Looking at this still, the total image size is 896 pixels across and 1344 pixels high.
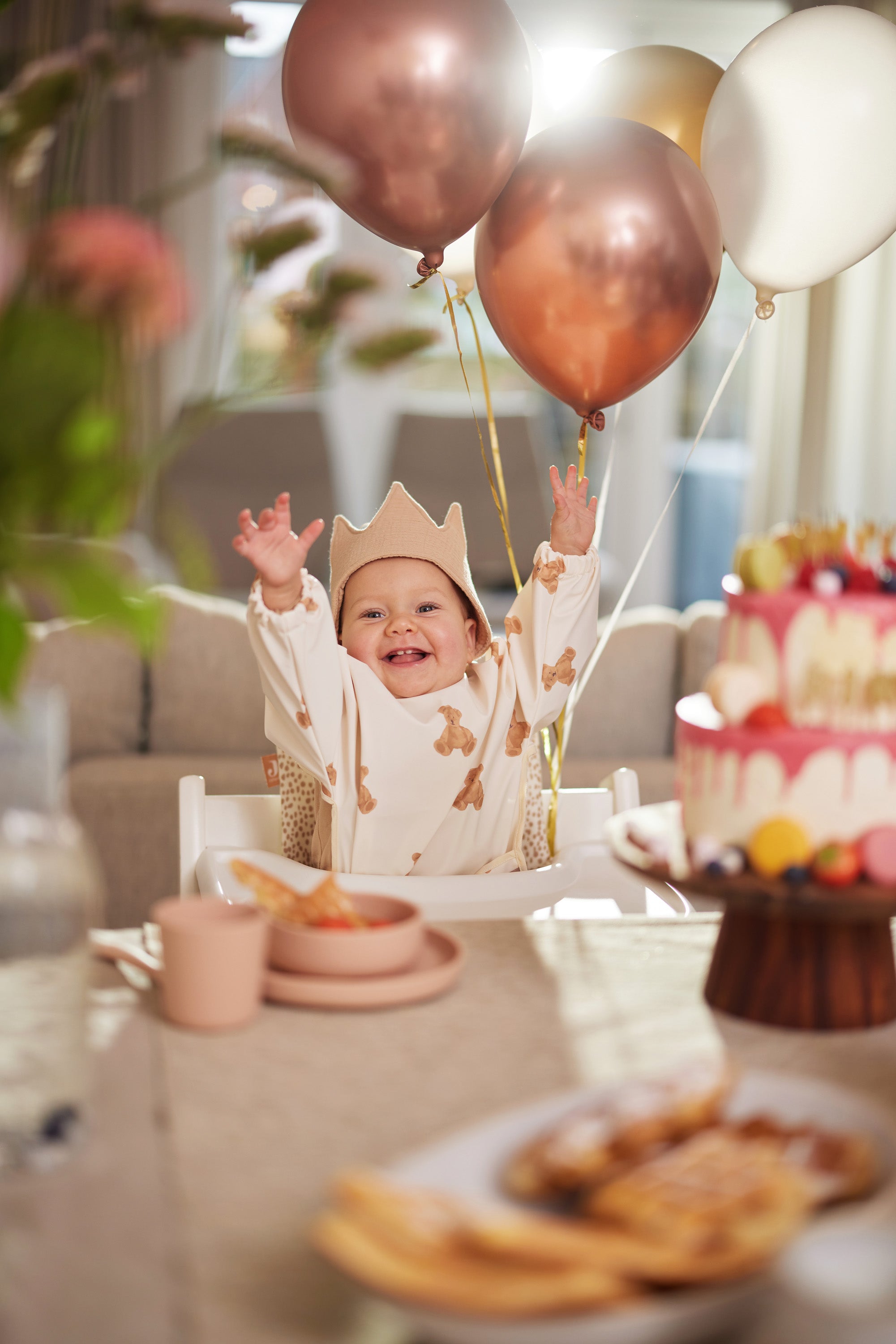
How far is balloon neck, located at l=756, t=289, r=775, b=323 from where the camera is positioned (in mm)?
1731

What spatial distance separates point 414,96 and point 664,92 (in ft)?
1.84

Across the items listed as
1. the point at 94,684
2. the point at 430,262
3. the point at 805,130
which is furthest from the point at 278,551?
the point at 94,684

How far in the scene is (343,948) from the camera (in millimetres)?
1021

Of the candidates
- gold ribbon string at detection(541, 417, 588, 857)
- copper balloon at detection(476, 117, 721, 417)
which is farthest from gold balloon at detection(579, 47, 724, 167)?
gold ribbon string at detection(541, 417, 588, 857)

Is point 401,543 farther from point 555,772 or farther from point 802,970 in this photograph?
point 802,970

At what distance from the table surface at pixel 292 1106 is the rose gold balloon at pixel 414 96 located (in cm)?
81

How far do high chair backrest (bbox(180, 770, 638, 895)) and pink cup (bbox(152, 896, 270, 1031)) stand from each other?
564mm

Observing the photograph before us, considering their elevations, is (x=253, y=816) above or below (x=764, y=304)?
below

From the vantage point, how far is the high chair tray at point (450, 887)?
1.40 meters

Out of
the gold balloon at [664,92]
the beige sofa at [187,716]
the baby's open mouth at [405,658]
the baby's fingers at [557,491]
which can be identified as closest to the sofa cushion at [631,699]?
the beige sofa at [187,716]

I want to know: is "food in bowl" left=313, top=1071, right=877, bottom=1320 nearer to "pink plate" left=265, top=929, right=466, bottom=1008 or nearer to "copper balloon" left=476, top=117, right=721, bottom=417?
"pink plate" left=265, top=929, right=466, bottom=1008

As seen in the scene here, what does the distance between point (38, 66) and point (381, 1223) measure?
0.61 meters

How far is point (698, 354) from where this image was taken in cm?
583

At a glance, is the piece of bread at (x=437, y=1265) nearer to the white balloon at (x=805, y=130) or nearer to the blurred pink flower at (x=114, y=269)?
the blurred pink flower at (x=114, y=269)
